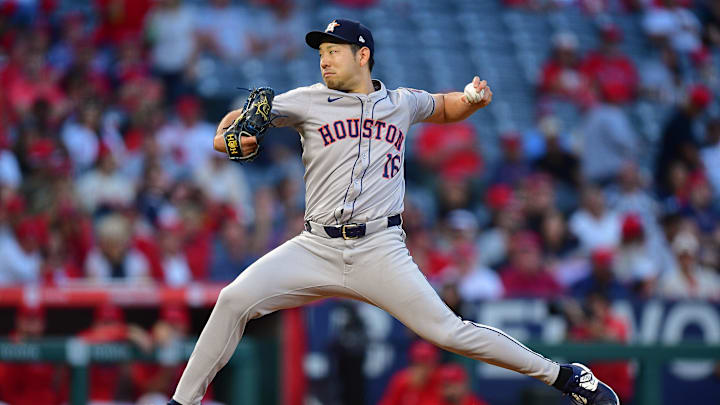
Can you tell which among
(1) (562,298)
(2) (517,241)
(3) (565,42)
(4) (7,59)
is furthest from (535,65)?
(4) (7,59)

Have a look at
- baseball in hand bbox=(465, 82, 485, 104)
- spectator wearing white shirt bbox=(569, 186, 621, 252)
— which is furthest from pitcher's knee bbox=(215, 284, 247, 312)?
spectator wearing white shirt bbox=(569, 186, 621, 252)

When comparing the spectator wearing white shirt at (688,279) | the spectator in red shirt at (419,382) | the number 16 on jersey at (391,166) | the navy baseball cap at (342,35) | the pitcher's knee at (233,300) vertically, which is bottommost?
the spectator in red shirt at (419,382)

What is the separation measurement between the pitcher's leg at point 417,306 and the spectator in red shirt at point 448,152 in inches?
216

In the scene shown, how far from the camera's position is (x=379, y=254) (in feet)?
13.7

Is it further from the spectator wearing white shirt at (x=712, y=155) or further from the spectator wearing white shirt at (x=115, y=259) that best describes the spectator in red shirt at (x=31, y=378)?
the spectator wearing white shirt at (x=712, y=155)

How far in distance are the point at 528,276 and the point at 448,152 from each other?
197 centimetres

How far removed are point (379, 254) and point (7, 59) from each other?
236 inches

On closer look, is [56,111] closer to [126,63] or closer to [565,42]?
[126,63]

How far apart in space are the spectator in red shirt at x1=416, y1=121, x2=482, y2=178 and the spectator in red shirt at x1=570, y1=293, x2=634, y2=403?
2.54m

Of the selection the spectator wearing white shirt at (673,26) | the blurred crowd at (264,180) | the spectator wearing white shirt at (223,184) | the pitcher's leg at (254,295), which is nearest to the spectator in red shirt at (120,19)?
the blurred crowd at (264,180)

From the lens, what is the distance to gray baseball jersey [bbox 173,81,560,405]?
415 cm

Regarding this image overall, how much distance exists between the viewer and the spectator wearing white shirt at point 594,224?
920cm

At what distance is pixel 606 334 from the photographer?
736 cm

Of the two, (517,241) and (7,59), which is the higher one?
(7,59)
